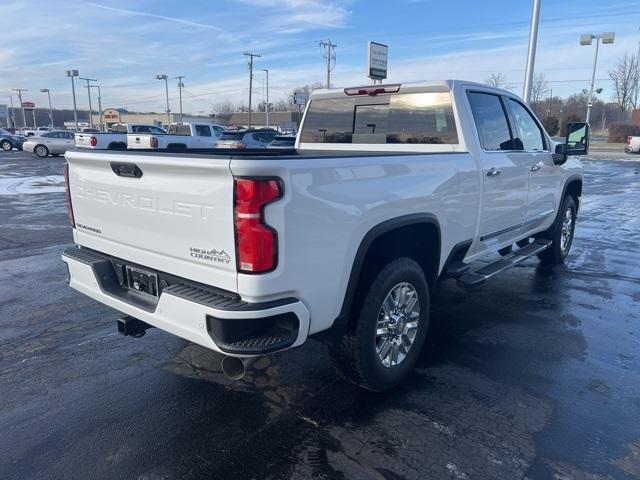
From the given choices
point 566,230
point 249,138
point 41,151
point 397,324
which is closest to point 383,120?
point 397,324

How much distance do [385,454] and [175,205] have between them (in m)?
1.85

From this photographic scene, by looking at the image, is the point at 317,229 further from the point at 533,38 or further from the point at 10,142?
the point at 10,142

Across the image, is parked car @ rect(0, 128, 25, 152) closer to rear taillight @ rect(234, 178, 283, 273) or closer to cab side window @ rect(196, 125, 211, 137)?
cab side window @ rect(196, 125, 211, 137)

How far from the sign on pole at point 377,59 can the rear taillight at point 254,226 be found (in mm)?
13272

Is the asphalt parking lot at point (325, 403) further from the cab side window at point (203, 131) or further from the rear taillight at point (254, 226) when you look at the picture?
the cab side window at point (203, 131)

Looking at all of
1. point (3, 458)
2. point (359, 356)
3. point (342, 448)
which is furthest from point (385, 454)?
point (3, 458)

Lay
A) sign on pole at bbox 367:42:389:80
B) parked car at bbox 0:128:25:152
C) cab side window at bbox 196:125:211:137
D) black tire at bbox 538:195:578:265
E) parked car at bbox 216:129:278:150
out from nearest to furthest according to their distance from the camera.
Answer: black tire at bbox 538:195:578:265 < sign on pole at bbox 367:42:389:80 < parked car at bbox 216:129:278:150 < cab side window at bbox 196:125:211:137 < parked car at bbox 0:128:25:152

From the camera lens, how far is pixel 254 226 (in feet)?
8.00

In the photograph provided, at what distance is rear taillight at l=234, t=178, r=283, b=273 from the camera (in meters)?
2.41

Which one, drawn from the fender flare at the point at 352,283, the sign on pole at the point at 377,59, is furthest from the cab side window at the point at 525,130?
the sign on pole at the point at 377,59

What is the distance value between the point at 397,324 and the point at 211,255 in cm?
154

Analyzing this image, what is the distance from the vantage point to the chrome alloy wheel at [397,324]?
344cm

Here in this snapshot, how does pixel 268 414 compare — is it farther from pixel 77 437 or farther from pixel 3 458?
pixel 3 458

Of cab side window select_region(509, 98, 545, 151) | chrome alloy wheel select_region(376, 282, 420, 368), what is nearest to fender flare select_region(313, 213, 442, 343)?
chrome alloy wheel select_region(376, 282, 420, 368)
